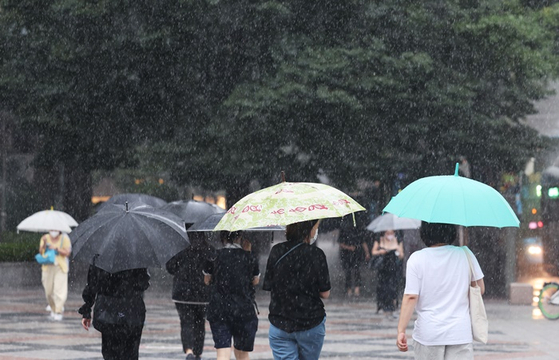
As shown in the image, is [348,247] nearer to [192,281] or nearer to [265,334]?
[265,334]

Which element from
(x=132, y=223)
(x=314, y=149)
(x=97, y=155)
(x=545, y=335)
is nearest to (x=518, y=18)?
(x=314, y=149)

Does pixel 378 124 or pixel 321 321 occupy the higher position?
pixel 378 124

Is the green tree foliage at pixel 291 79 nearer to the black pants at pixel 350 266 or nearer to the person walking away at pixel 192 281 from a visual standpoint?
the black pants at pixel 350 266

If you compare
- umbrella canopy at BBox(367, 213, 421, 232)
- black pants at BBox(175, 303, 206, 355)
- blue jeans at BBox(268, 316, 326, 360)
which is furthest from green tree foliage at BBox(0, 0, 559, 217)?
blue jeans at BBox(268, 316, 326, 360)

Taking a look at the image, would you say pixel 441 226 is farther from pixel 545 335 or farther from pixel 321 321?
pixel 545 335

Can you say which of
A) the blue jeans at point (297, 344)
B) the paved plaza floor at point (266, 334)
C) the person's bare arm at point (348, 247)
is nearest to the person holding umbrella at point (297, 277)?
the blue jeans at point (297, 344)

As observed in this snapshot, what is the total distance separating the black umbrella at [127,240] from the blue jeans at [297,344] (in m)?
1.12

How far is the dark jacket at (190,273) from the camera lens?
37.7ft

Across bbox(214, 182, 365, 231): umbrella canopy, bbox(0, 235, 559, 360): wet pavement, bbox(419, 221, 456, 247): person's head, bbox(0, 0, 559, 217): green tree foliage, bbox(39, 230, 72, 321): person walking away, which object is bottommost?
bbox(0, 235, 559, 360): wet pavement

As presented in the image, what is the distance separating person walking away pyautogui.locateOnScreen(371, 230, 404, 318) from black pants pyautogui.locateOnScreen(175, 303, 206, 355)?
8548 mm

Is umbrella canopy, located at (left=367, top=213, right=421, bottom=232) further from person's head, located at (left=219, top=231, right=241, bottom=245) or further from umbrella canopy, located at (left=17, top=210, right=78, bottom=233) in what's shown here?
person's head, located at (left=219, top=231, right=241, bottom=245)

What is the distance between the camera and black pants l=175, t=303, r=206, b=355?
38.4 ft

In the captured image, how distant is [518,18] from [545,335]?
8.26m

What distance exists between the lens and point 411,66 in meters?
22.0
